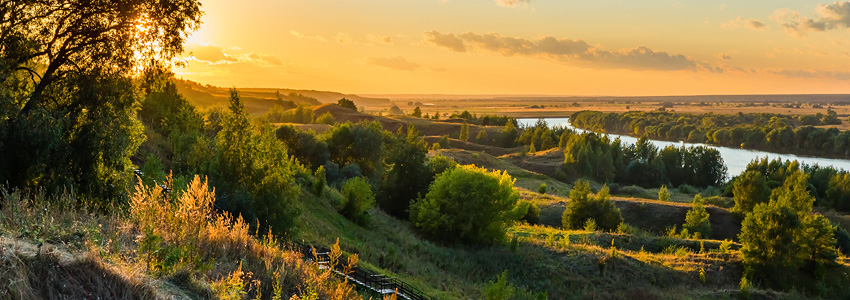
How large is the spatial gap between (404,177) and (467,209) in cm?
1212

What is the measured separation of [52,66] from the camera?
720 inches

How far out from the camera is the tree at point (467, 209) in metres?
44.8

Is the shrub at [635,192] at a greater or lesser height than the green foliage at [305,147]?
lesser

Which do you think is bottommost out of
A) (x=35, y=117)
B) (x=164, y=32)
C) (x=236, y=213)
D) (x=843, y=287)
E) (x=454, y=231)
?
(x=843, y=287)

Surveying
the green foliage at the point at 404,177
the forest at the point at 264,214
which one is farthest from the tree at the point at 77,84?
the green foliage at the point at 404,177

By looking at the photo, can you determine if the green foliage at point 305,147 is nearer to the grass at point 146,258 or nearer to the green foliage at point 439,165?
the green foliage at point 439,165

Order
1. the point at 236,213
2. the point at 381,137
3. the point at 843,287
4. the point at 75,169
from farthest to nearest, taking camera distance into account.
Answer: the point at 381,137 < the point at 843,287 < the point at 236,213 < the point at 75,169

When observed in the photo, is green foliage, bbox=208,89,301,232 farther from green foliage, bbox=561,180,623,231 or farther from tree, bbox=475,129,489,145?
tree, bbox=475,129,489,145

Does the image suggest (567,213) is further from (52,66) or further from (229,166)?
(52,66)

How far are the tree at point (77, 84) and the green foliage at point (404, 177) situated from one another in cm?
3626

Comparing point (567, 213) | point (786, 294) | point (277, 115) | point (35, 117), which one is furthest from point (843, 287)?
point (277, 115)

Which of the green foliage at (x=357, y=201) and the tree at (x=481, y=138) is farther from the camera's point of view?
the tree at (x=481, y=138)

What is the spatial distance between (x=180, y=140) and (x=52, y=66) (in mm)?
19039

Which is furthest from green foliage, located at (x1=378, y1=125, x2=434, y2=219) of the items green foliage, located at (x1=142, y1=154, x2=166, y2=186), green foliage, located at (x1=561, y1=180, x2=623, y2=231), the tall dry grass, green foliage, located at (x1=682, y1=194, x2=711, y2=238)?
the tall dry grass
